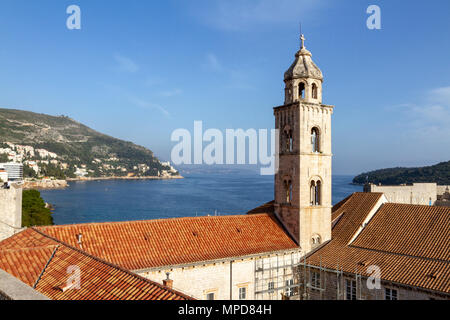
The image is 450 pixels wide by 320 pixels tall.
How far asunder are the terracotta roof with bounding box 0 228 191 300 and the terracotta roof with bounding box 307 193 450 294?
12835mm

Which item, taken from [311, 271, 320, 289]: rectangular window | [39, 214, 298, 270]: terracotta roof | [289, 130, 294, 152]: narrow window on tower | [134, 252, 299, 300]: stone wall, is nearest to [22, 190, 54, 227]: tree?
[39, 214, 298, 270]: terracotta roof

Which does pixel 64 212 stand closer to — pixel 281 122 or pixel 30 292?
pixel 281 122

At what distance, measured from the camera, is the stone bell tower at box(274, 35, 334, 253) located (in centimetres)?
2286

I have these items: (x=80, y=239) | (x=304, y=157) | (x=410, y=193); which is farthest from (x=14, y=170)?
(x=304, y=157)

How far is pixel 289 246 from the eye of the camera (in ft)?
71.8

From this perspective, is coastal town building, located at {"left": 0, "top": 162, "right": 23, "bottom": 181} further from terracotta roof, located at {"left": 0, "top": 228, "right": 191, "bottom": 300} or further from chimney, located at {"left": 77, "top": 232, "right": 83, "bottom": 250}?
terracotta roof, located at {"left": 0, "top": 228, "right": 191, "bottom": 300}

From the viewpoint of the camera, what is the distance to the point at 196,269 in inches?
704

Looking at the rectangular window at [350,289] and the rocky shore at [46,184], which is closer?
the rectangular window at [350,289]

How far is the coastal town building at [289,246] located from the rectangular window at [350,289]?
0.17 feet

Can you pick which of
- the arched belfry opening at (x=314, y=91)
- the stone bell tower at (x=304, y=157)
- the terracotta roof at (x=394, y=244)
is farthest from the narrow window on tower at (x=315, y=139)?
the terracotta roof at (x=394, y=244)

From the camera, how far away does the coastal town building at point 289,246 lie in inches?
578

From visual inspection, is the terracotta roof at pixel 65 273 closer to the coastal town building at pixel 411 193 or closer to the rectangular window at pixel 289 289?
the rectangular window at pixel 289 289

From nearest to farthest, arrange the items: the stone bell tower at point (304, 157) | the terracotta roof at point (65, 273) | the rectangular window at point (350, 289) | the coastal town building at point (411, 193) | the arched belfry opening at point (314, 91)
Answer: the terracotta roof at point (65, 273), the rectangular window at point (350, 289), the stone bell tower at point (304, 157), the arched belfry opening at point (314, 91), the coastal town building at point (411, 193)
